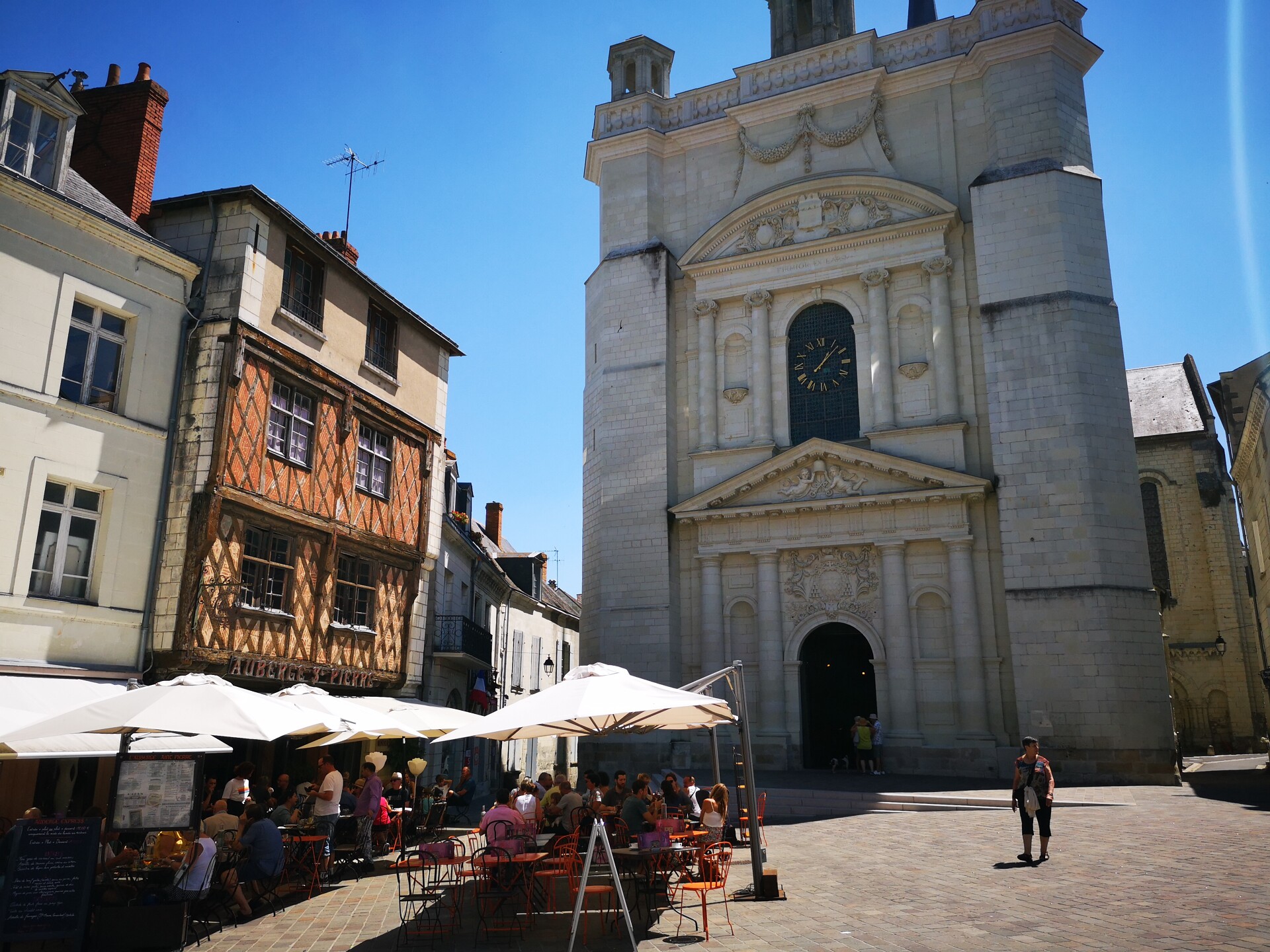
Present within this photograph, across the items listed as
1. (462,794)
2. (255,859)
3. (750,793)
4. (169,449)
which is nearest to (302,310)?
(169,449)

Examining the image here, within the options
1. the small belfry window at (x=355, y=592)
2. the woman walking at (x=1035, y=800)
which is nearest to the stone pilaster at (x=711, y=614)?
the small belfry window at (x=355, y=592)

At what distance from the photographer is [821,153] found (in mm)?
22953

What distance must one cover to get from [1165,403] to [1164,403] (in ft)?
0.33

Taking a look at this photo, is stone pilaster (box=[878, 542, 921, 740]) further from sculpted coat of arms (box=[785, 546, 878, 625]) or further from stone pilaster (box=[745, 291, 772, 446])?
stone pilaster (box=[745, 291, 772, 446])

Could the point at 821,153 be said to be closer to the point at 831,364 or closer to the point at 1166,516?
the point at 831,364

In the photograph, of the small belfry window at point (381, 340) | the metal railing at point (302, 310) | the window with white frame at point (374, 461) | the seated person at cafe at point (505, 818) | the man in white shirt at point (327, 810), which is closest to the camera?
the seated person at cafe at point (505, 818)

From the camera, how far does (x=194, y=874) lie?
7.03 meters

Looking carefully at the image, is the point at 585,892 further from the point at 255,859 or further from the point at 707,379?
the point at 707,379

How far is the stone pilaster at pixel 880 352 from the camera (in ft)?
68.7

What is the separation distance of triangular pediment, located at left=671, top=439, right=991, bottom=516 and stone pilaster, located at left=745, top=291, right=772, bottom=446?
3.12ft

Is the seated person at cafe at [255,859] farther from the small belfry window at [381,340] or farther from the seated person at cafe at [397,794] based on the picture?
the small belfry window at [381,340]

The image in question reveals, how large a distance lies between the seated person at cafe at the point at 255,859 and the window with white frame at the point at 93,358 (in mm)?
6477

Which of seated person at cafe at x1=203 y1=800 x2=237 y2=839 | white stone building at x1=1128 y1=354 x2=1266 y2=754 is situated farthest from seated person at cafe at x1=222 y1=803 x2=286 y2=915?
white stone building at x1=1128 y1=354 x2=1266 y2=754

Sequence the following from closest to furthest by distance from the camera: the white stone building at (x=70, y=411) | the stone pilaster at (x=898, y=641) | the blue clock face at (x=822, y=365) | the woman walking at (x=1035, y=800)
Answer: the woman walking at (x=1035, y=800)
the white stone building at (x=70, y=411)
the stone pilaster at (x=898, y=641)
the blue clock face at (x=822, y=365)
